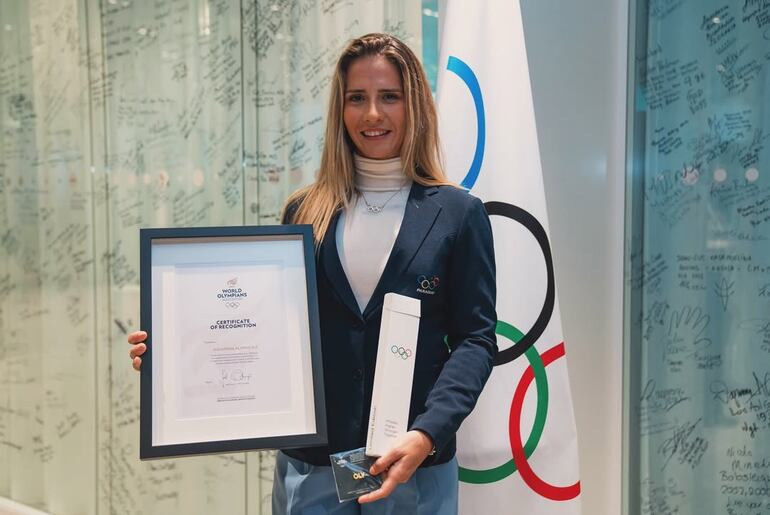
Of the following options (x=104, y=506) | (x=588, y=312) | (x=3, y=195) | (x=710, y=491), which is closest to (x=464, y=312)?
(x=588, y=312)

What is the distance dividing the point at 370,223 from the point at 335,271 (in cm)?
12

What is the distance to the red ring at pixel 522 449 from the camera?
6.04 ft

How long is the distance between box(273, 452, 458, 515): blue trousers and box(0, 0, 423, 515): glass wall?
136cm

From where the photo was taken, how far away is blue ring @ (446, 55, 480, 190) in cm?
185

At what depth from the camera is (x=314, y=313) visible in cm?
119

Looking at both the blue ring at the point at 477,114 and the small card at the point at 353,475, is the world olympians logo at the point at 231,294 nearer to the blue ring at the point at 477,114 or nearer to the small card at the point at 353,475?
the small card at the point at 353,475

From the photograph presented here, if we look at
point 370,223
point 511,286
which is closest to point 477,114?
point 511,286

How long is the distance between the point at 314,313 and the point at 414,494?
0.36 metres

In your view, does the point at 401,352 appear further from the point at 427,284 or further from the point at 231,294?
the point at 231,294

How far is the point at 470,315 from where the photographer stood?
1235 mm

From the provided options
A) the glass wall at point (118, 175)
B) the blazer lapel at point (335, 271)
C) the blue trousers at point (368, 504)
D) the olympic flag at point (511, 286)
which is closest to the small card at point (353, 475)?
the blue trousers at point (368, 504)

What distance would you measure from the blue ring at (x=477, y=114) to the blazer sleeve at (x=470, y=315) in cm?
58

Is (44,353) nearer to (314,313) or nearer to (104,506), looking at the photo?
(104,506)

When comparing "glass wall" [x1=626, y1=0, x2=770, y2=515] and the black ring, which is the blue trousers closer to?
the black ring
